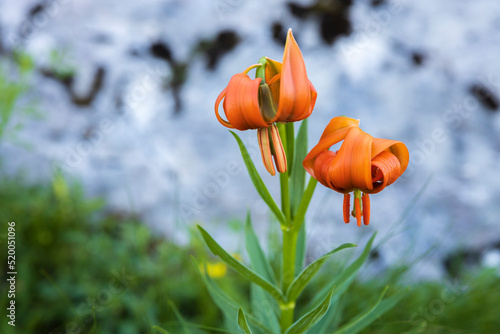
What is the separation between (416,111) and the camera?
2828mm

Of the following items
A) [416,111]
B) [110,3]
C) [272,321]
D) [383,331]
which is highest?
[110,3]

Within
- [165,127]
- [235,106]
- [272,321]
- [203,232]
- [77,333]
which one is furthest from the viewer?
[165,127]

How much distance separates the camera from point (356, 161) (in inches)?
29.9

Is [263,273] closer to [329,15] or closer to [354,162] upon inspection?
[354,162]

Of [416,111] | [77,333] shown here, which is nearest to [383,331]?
[77,333]

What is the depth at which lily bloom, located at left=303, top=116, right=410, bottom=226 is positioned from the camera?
2.49 feet

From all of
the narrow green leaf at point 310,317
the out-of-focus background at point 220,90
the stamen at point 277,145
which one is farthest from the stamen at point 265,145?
the out-of-focus background at point 220,90

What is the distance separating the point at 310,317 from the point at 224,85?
210cm

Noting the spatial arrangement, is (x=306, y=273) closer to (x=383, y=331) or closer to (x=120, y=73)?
(x=383, y=331)

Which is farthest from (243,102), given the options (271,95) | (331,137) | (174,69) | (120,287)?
(174,69)

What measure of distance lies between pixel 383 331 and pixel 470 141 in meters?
1.73

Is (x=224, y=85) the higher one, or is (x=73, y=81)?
(x=224, y=85)

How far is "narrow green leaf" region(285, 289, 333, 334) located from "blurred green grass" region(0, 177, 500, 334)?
2.22 feet

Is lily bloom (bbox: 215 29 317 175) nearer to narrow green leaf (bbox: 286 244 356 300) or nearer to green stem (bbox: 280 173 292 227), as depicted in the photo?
green stem (bbox: 280 173 292 227)
